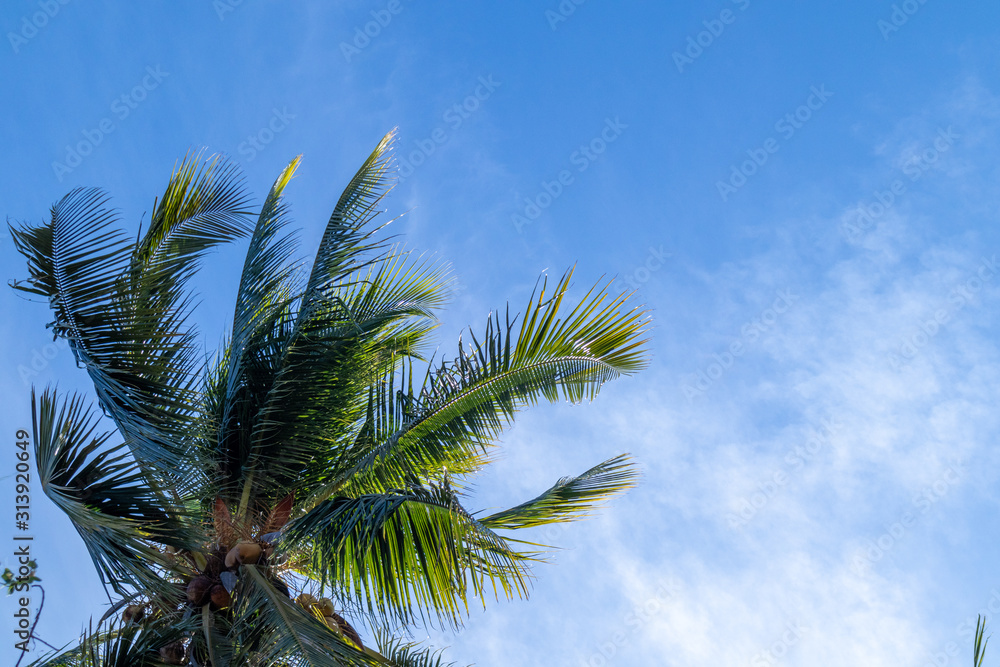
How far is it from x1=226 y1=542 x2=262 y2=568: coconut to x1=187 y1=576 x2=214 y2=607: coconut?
22 cm

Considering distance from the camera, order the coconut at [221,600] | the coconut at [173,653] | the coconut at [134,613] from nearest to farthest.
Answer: the coconut at [173,653]
the coconut at [221,600]
the coconut at [134,613]

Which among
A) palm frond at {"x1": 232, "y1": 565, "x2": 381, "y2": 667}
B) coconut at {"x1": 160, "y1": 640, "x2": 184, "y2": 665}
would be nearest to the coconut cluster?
palm frond at {"x1": 232, "y1": 565, "x2": 381, "y2": 667}

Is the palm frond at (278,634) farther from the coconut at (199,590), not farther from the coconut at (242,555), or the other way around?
the coconut at (199,590)

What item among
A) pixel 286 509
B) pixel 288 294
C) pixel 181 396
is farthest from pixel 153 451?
pixel 288 294

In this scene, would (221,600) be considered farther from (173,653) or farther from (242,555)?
(173,653)

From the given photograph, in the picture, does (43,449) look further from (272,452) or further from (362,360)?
(362,360)

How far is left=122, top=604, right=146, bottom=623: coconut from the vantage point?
7367 mm

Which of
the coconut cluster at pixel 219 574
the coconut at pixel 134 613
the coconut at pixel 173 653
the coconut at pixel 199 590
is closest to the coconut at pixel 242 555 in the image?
the coconut cluster at pixel 219 574

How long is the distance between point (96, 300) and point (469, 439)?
3.23 m

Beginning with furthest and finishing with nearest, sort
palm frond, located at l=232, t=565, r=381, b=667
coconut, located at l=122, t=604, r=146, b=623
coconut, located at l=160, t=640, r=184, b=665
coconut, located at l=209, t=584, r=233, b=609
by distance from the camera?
coconut, located at l=122, t=604, r=146, b=623, coconut, located at l=209, t=584, r=233, b=609, coconut, located at l=160, t=640, r=184, b=665, palm frond, located at l=232, t=565, r=381, b=667

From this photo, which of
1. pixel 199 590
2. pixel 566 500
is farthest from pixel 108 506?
pixel 566 500

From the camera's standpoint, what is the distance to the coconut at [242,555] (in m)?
7.21

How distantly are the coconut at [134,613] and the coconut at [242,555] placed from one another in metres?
0.85

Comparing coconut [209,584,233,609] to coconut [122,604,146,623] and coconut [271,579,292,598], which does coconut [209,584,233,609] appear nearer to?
coconut [271,579,292,598]
